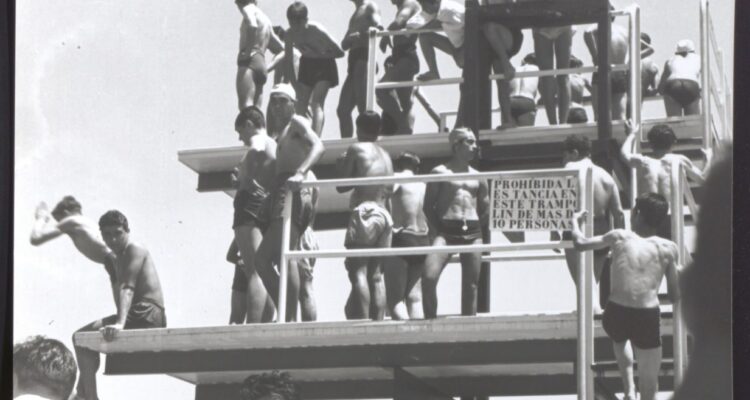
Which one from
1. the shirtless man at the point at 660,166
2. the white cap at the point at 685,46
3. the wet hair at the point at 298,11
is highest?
the wet hair at the point at 298,11

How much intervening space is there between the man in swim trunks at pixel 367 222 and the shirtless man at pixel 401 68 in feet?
2.79

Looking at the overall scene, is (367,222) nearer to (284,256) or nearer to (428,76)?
(284,256)

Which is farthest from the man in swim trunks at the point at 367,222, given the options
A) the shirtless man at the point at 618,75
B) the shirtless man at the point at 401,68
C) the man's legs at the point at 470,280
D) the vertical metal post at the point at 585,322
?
the shirtless man at the point at 618,75

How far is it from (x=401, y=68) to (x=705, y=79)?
1.81 metres

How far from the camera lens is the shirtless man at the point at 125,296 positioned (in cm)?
911

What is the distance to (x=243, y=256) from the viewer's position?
9023mm

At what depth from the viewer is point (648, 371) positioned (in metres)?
8.30

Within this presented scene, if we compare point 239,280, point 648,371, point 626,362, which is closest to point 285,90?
point 239,280

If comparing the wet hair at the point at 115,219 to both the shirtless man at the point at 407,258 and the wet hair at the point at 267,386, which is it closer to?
the shirtless man at the point at 407,258

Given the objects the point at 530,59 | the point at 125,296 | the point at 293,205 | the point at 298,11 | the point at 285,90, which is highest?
the point at 298,11

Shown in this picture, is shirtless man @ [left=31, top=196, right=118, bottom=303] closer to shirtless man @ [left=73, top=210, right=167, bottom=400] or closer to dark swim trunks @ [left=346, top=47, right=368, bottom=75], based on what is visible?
shirtless man @ [left=73, top=210, right=167, bottom=400]

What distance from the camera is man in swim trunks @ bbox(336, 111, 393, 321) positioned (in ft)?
28.5

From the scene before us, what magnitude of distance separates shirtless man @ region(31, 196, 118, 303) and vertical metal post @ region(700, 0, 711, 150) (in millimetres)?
3228

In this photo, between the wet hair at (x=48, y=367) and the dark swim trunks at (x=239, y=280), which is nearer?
the wet hair at (x=48, y=367)
